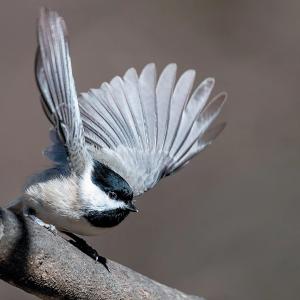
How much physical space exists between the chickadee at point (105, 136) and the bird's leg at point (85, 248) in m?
0.05

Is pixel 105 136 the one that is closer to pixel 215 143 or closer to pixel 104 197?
pixel 104 197

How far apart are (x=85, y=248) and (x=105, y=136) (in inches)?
26.1

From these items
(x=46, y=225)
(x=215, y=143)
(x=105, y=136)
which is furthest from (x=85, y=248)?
(x=215, y=143)

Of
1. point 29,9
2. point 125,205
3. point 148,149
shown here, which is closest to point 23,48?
point 29,9

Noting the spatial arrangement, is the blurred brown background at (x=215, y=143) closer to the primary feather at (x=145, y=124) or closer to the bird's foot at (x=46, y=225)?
the primary feather at (x=145, y=124)

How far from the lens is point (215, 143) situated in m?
5.28

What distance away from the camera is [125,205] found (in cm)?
264

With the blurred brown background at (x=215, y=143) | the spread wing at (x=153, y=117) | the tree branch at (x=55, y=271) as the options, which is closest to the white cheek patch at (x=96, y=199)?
the tree branch at (x=55, y=271)

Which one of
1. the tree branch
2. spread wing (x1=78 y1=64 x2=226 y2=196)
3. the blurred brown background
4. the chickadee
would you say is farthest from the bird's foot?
the blurred brown background

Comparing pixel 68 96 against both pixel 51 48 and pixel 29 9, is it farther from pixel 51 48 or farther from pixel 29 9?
pixel 29 9

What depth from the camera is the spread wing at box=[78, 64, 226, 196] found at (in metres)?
3.10

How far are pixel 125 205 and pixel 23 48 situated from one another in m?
2.92

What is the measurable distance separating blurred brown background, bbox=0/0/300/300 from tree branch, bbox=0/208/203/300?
5.01 feet

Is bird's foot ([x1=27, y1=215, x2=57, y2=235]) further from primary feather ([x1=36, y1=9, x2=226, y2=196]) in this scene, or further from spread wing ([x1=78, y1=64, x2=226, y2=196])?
spread wing ([x1=78, y1=64, x2=226, y2=196])
